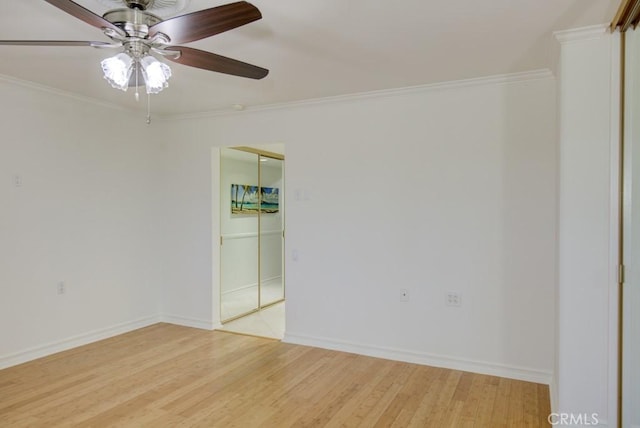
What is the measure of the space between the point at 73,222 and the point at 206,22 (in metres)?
3.22

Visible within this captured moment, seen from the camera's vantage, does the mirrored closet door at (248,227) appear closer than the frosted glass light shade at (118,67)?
No

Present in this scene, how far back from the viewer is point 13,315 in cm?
359

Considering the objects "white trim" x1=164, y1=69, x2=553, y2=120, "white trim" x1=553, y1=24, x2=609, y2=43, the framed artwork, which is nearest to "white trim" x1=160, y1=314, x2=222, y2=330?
the framed artwork

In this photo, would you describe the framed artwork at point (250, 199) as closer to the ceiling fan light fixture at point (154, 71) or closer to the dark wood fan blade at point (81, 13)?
the ceiling fan light fixture at point (154, 71)

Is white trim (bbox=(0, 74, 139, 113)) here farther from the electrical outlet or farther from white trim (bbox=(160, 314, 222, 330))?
the electrical outlet

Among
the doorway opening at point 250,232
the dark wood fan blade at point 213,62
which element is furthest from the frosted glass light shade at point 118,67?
the doorway opening at point 250,232

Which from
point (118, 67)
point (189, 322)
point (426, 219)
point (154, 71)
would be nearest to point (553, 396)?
point (426, 219)

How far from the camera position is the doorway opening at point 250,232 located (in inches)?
213

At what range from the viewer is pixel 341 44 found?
273 centimetres

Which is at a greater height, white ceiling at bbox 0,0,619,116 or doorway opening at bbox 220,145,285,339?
white ceiling at bbox 0,0,619,116

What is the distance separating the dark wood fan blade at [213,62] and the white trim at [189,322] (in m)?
3.33

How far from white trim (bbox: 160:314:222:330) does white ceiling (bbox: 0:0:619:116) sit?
2.50 meters

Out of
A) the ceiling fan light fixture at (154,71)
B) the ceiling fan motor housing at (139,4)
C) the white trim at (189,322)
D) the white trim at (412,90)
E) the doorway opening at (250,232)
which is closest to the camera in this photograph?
the ceiling fan motor housing at (139,4)

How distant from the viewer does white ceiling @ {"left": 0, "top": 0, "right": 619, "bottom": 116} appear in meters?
2.22
